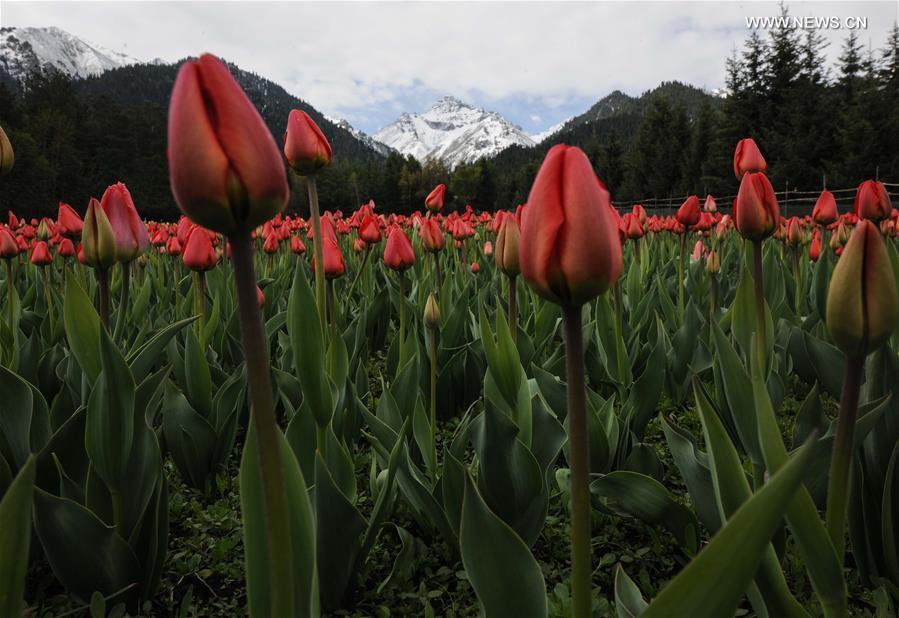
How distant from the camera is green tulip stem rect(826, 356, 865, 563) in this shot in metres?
0.81

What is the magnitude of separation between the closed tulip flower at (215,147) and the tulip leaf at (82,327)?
1.10 metres

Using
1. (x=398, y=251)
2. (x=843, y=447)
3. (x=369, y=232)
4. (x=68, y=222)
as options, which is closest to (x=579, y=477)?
(x=843, y=447)

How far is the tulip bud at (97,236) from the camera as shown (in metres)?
1.75

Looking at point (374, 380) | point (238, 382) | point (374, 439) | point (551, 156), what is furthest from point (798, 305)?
point (551, 156)

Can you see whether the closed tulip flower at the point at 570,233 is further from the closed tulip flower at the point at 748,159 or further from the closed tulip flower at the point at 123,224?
the closed tulip flower at the point at 748,159

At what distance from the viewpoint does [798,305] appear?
345 centimetres

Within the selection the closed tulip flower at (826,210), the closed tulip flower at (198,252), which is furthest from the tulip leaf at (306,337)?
the closed tulip flower at (826,210)

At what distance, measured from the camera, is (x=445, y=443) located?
198 cm

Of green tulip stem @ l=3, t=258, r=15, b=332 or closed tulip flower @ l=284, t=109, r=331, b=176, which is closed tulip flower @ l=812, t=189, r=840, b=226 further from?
green tulip stem @ l=3, t=258, r=15, b=332

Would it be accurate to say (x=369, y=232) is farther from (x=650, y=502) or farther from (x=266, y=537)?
(x=266, y=537)

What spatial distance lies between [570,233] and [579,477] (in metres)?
0.28

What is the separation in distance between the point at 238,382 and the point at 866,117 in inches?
1559

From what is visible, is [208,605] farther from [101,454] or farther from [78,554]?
[101,454]

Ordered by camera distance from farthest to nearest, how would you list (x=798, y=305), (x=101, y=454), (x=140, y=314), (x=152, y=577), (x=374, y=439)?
(x=798, y=305)
(x=140, y=314)
(x=374, y=439)
(x=152, y=577)
(x=101, y=454)
